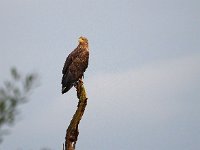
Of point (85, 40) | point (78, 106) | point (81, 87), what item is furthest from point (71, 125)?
point (85, 40)

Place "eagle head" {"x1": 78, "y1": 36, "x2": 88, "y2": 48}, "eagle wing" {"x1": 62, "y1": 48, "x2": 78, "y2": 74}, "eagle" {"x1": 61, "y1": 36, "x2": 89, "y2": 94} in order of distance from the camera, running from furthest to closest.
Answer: "eagle head" {"x1": 78, "y1": 36, "x2": 88, "y2": 48} < "eagle wing" {"x1": 62, "y1": 48, "x2": 78, "y2": 74} < "eagle" {"x1": 61, "y1": 36, "x2": 89, "y2": 94}

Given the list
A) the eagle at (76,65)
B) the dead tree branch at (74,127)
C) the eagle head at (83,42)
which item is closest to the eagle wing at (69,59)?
the eagle at (76,65)

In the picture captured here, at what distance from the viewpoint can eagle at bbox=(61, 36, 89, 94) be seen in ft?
50.8

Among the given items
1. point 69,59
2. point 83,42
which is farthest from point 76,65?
point 83,42

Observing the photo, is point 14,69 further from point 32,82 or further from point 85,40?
point 85,40

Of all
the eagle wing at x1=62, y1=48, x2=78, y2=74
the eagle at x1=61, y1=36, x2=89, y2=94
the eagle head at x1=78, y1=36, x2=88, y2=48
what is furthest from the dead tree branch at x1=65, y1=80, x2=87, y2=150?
the eagle head at x1=78, y1=36, x2=88, y2=48

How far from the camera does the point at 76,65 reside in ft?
54.7

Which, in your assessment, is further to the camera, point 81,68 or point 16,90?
point 81,68

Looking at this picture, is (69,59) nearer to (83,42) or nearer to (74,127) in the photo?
(83,42)

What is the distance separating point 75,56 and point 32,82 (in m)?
1.52

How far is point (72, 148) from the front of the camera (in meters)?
12.1

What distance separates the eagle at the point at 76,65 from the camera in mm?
15484

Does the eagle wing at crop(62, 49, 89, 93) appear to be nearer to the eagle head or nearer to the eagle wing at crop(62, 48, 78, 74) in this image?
the eagle wing at crop(62, 48, 78, 74)

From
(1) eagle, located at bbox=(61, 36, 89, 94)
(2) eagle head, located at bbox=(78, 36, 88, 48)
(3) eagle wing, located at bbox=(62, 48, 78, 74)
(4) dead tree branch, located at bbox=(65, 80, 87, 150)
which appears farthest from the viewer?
(2) eagle head, located at bbox=(78, 36, 88, 48)
